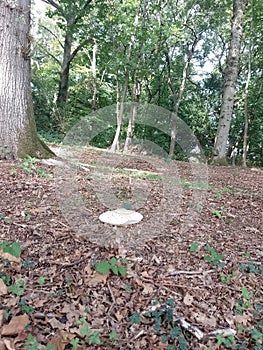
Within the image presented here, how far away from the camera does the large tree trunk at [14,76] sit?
4.00m

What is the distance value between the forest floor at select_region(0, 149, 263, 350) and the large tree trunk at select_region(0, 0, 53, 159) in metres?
1.24

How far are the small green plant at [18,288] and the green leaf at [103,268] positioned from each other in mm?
518

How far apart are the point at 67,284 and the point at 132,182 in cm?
249

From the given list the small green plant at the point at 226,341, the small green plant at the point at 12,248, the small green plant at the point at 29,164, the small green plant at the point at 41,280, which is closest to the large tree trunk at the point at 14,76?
the small green plant at the point at 29,164

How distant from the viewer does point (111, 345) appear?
157 cm

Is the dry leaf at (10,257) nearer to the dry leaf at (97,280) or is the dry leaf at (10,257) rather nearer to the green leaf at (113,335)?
the dry leaf at (97,280)

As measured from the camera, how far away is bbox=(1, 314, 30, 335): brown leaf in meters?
1.52

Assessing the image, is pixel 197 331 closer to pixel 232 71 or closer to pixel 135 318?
pixel 135 318

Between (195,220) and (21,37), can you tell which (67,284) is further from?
(21,37)

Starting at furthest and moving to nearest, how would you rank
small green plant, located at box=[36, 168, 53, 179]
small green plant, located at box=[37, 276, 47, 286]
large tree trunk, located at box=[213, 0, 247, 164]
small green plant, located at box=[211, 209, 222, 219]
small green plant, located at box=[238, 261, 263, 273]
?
1. large tree trunk, located at box=[213, 0, 247, 164]
2. small green plant, located at box=[36, 168, 53, 179]
3. small green plant, located at box=[211, 209, 222, 219]
4. small green plant, located at box=[238, 261, 263, 273]
5. small green plant, located at box=[37, 276, 47, 286]

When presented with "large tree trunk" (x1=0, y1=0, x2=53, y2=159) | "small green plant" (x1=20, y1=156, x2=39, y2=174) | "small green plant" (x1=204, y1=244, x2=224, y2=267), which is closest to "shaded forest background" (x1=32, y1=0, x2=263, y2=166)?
"large tree trunk" (x1=0, y1=0, x2=53, y2=159)

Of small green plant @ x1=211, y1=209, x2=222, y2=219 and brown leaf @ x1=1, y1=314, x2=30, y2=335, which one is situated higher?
small green plant @ x1=211, y1=209, x2=222, y2=219

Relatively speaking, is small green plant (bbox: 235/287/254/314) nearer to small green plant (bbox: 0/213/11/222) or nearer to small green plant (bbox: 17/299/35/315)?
small green plant (bbox: 17/299/35/315)

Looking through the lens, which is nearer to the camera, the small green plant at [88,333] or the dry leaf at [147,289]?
the small green plant at [88,333]
